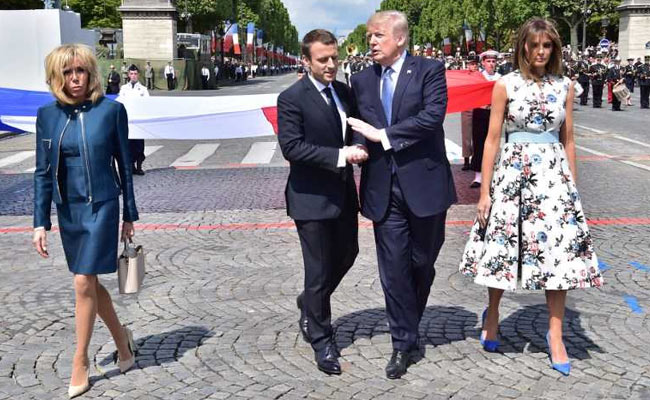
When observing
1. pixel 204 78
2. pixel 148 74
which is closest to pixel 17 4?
pixel 204 78

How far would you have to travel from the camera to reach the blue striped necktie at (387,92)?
461 centimetres

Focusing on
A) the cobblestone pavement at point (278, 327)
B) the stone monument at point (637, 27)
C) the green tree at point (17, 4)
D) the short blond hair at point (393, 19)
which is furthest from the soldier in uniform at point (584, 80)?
the green tree at point (17, 4)

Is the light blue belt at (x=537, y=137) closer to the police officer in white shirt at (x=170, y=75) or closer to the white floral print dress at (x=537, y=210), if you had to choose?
the white floral print dress at (x=537, y=210)

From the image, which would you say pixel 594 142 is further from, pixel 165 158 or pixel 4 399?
pixel 4 399

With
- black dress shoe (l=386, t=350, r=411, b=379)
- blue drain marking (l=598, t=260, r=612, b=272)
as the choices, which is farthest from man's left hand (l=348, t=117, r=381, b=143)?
blue drain marking (l=598, t=260, r=612, b=272)

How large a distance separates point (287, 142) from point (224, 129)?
621 centimetres

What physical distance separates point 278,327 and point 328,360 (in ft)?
3.02

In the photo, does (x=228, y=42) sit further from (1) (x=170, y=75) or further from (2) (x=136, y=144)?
(2) (x=136, y=144)

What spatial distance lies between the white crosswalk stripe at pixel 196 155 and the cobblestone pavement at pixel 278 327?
18.6ft

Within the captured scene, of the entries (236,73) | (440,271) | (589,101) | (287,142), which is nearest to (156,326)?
(287,142)

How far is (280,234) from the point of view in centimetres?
876

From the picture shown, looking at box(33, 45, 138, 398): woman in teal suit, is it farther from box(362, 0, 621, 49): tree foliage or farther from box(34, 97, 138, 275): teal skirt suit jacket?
box(362, 0, 621, 49): tree foliage

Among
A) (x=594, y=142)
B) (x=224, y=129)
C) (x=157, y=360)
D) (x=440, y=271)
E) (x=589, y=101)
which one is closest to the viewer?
(x=157, y=360)

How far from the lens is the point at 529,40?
460 centimetres
